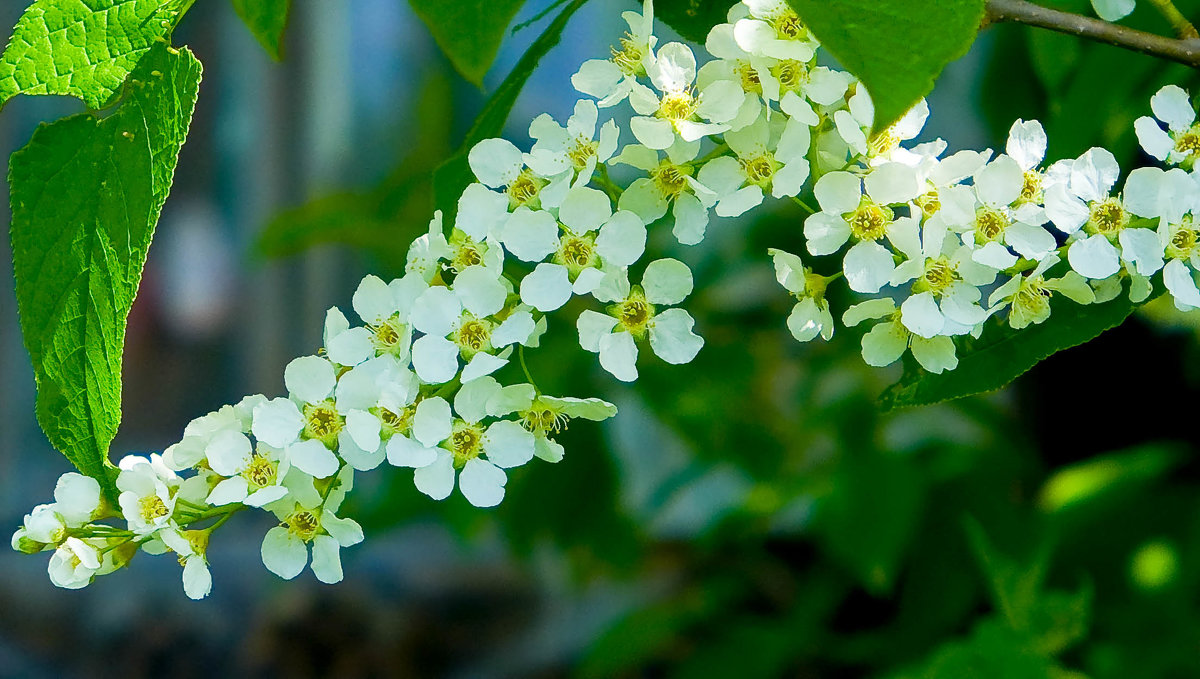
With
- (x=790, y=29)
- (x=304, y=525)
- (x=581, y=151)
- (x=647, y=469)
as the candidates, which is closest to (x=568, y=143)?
(x=581, y=151)

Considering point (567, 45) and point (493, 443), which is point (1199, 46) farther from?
point (567, 45)

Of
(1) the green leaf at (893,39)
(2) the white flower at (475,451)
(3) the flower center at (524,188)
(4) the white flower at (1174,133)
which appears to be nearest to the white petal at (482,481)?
(2) the white flower at (475,451)

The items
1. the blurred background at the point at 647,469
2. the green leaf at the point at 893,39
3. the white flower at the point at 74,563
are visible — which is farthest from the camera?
the blurred background at the point at 647,469

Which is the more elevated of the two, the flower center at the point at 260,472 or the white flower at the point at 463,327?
the white flower at the point at 463,327

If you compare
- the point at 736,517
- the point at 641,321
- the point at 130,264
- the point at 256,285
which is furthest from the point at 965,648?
the point at 256,285

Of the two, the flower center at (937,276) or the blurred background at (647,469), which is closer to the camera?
the flower center at (937,276)

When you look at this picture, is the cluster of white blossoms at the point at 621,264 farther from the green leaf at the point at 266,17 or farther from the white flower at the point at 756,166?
the green leaf at the point at 266,17

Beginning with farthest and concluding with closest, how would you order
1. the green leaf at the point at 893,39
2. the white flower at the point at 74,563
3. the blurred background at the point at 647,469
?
the blurred background at the point at 647,469, the white flower at the point at 74,563, the green leaf at the point at 893,39

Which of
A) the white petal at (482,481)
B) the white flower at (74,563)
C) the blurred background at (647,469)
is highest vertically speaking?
the white petal at (482,481)
